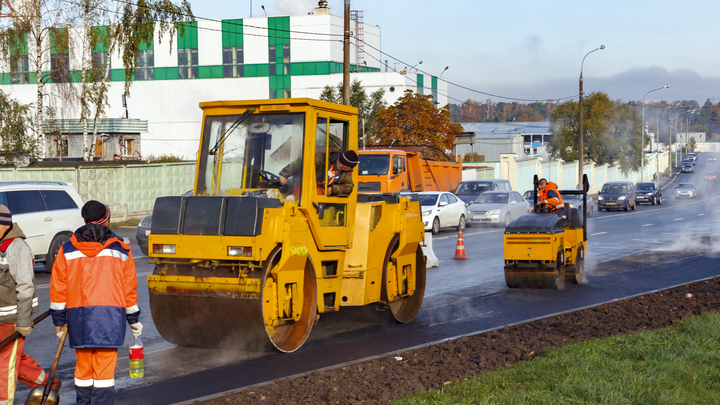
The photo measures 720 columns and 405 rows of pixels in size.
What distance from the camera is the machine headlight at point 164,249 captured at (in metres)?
7.35

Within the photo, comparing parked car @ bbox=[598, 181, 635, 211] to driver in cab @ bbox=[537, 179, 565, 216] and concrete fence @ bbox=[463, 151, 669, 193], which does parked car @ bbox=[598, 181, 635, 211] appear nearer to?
concrete fence @ bbox=[463, 151, 669, 193]

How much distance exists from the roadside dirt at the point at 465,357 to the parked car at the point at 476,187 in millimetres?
21502

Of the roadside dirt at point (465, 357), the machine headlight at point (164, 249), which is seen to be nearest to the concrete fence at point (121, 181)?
the roadside dirt at point (465, 357)

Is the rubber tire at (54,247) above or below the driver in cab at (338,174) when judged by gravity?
below

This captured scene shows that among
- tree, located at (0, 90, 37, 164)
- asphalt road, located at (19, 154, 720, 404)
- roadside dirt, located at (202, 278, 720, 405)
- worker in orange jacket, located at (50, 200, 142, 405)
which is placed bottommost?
asphalt road, located at (19, 154, 720, 404)

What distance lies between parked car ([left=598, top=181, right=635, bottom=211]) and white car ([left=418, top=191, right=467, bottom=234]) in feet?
55.5

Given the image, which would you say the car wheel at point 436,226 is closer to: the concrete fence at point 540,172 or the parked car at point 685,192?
the concrete fence at point 540,172

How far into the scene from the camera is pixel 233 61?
2719 inches

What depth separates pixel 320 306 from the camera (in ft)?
26.4

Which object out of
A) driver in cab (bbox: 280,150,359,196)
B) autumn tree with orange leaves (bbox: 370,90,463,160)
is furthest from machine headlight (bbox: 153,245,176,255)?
autumn tree with orange leaves (bbox: 370,90,463,160)

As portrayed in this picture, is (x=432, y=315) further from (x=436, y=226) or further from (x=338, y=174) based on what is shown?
(x=436, y=226)

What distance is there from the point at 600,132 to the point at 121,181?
170ft

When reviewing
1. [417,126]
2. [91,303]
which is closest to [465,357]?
[91,303]

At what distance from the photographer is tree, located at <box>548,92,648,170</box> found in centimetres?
6844
